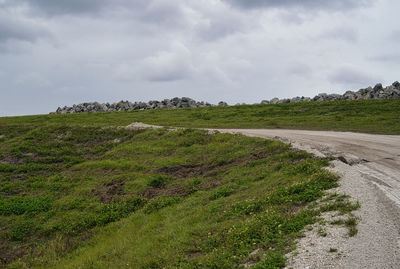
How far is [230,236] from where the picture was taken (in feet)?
28.1

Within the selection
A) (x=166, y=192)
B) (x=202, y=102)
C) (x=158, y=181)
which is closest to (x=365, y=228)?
(x=166, y=192)

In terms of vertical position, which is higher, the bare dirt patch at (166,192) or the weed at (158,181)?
the weed at (158,181)

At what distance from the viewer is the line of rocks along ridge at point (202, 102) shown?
39122 mm

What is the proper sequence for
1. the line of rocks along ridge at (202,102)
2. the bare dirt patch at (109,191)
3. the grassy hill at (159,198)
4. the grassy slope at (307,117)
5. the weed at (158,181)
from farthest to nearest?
the line of rocks along ridge at (202,102), the grassy slope at (307,117), the weed at (158,181), the bare dirt patch at (109,191), the grassy hill at (159,198)

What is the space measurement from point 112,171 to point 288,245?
13.3m

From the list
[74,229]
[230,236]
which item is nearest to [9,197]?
[74,229]

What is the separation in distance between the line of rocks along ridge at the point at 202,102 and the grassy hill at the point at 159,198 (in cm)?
1424

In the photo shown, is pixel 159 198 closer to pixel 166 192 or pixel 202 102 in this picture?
pixel 166 192

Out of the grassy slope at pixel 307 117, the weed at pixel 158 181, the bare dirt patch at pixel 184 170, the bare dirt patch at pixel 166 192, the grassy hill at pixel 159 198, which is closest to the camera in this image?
the grassy hill at pixel 159 198

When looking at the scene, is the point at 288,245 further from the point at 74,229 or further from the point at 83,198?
the point at 83,198

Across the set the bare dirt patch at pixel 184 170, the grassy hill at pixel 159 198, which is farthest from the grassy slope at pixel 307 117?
the bare dirt patch at pixel 184 170

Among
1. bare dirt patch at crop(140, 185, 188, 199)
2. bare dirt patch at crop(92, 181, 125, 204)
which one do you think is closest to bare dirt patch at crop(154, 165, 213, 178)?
bare dirt patch at crop(140, 185, 188, 199)

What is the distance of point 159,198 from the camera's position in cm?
1427

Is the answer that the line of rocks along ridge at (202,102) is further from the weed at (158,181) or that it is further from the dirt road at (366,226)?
the weed at (158,181)
